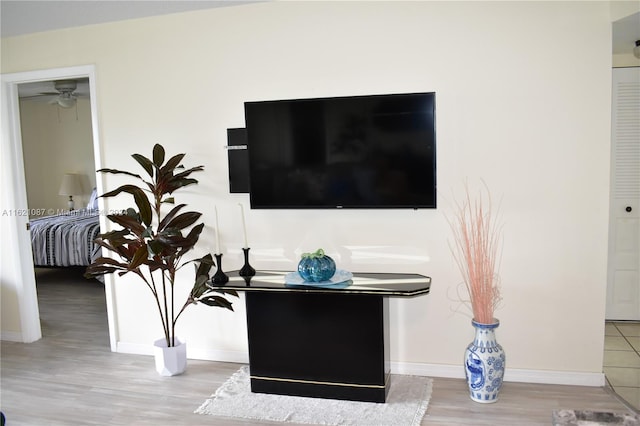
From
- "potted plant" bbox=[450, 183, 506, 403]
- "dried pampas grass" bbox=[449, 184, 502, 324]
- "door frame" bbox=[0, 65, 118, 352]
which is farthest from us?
"door frame" bbox=[0, 65, 118, 352]

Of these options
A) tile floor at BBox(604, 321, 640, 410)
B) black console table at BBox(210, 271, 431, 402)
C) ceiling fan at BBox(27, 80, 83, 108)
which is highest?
ceiling fan at BBox(27, 80, 83, 108)

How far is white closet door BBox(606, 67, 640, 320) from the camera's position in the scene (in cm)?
417

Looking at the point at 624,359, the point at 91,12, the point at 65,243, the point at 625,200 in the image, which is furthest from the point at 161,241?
the point at 625,200

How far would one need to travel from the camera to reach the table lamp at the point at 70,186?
797 cm

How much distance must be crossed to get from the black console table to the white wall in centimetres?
35

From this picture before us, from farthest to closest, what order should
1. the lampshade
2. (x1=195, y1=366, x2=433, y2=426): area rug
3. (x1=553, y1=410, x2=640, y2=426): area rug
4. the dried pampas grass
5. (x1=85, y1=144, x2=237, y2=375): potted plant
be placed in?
the lampshade → (x1=85, y1=144, x2=237, y2=375): potted plant → the dried pampas grass → (x1=195, y1=366, x2=433, y2=426): area rug → (x1=553, y1=410, x2=640, y2=426): area rug

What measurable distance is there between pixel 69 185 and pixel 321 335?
246 inches

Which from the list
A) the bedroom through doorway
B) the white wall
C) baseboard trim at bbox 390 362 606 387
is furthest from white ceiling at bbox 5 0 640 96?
baseboard trim at bbox 390 362 606 387

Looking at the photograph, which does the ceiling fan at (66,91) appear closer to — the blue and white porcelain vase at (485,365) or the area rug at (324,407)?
the area rug at (324,407)

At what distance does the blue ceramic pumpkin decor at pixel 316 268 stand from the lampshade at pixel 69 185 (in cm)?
613

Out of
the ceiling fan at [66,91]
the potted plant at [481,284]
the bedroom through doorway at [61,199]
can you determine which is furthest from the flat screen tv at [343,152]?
the ceiling fan at [66,91]

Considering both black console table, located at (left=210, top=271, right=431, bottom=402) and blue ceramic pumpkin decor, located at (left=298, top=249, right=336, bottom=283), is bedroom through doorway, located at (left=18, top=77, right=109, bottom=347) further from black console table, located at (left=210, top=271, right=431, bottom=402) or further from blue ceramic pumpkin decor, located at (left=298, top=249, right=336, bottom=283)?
blue ceramic pumpkin decor, located at (left=298, top=249, right=336, bottom=283)

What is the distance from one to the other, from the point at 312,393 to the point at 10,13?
319 centimetres

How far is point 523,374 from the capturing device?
332cm
